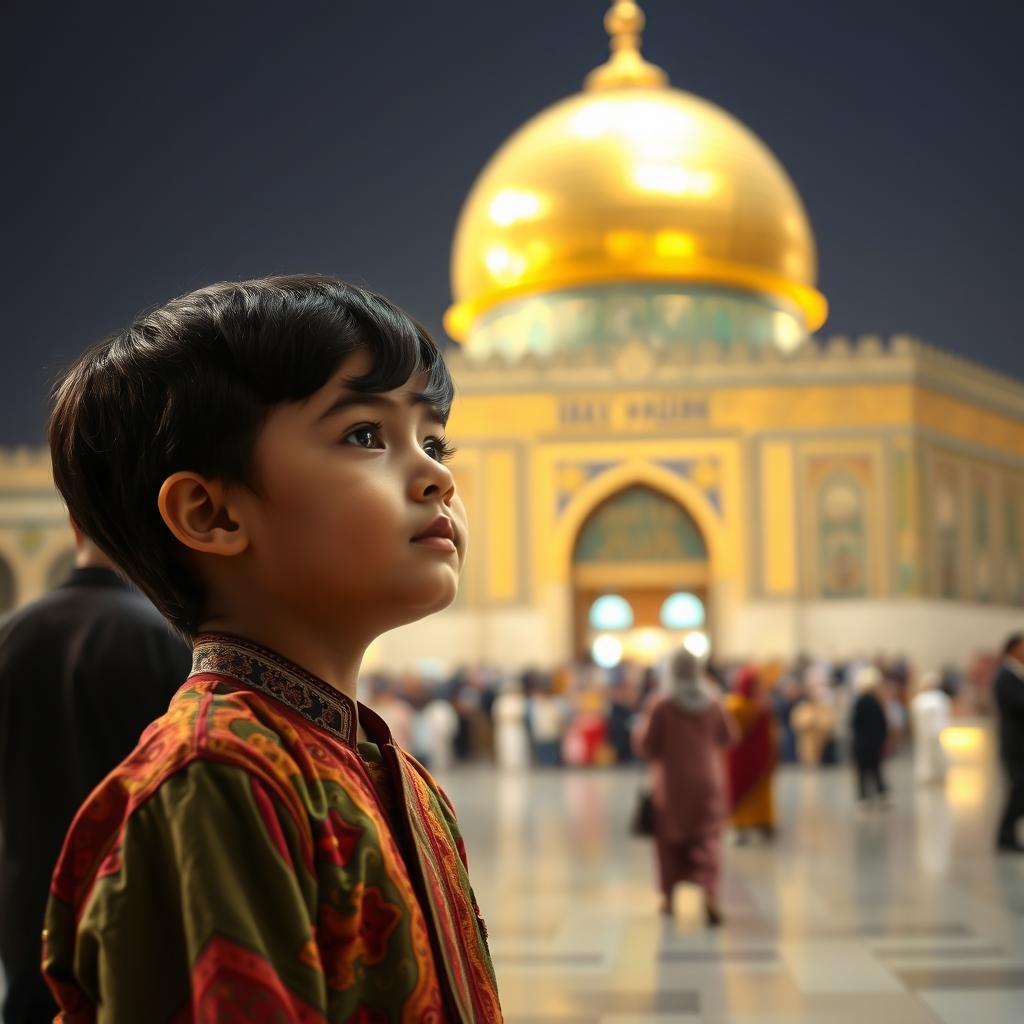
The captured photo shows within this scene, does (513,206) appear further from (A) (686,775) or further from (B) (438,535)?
(B) (438,535)

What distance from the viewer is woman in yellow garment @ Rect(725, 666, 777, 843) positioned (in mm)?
9703

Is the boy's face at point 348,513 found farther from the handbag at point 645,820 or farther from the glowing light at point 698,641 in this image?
the glowing light at point 698,641

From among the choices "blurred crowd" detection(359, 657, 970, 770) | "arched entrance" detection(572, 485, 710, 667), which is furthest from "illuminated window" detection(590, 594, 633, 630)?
"blurred crowd" detection(359, 657, 970, 770)

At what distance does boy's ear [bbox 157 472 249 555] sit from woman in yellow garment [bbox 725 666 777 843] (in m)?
8.55

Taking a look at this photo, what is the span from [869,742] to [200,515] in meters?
10.9

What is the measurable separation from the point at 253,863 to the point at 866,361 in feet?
72.2

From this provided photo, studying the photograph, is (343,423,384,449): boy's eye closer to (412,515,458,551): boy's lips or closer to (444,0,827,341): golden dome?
(412,515,458,551): boy's lips

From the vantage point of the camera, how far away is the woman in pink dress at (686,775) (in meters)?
6.32

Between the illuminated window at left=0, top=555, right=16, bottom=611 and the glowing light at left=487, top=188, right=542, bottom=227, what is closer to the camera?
the illuminated window at left=0, top=555, right=16, bottom=611

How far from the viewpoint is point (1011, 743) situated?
8.20 meters

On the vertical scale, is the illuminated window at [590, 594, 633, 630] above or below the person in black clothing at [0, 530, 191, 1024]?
above

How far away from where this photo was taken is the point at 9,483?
922 inches

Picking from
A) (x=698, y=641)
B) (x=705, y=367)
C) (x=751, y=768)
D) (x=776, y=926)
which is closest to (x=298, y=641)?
(x=776, y=926)

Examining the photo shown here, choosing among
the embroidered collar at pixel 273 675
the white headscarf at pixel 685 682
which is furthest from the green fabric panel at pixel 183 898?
the white headscarf at pixel 685 682
